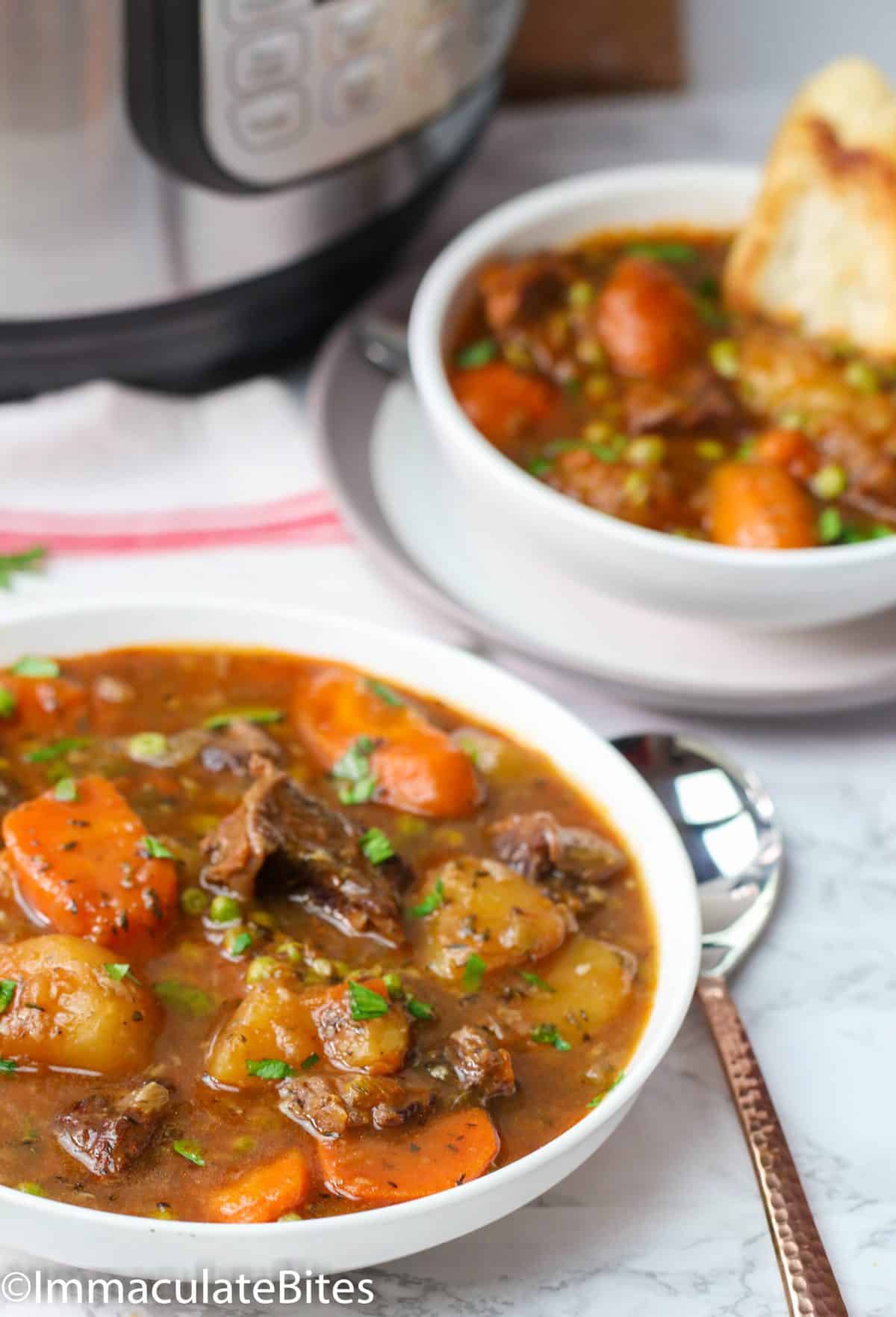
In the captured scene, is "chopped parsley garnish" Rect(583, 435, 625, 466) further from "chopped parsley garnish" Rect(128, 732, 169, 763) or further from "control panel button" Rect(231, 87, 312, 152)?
"chopped parsley garnish" Rect(128, 732, 169, 763)

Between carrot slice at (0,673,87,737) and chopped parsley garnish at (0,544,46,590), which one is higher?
carrot slice at (0,673,87,737)

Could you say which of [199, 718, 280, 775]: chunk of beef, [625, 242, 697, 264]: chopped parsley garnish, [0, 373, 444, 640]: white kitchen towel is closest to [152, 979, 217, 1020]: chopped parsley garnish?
[199, 718, 280, 775]: chunk of beef

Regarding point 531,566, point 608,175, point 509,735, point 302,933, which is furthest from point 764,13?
point 302,933

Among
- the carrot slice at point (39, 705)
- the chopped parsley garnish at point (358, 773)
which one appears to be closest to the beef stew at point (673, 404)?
the chopped parsley garnish at point (358, 773)

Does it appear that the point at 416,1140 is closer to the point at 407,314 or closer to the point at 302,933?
the point at 302,933

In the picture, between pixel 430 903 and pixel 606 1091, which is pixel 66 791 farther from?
pixel 606 1091

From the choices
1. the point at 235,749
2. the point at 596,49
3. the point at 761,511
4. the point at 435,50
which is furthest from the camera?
the point at 596,49

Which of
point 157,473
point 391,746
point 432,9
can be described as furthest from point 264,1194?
point 432,9
